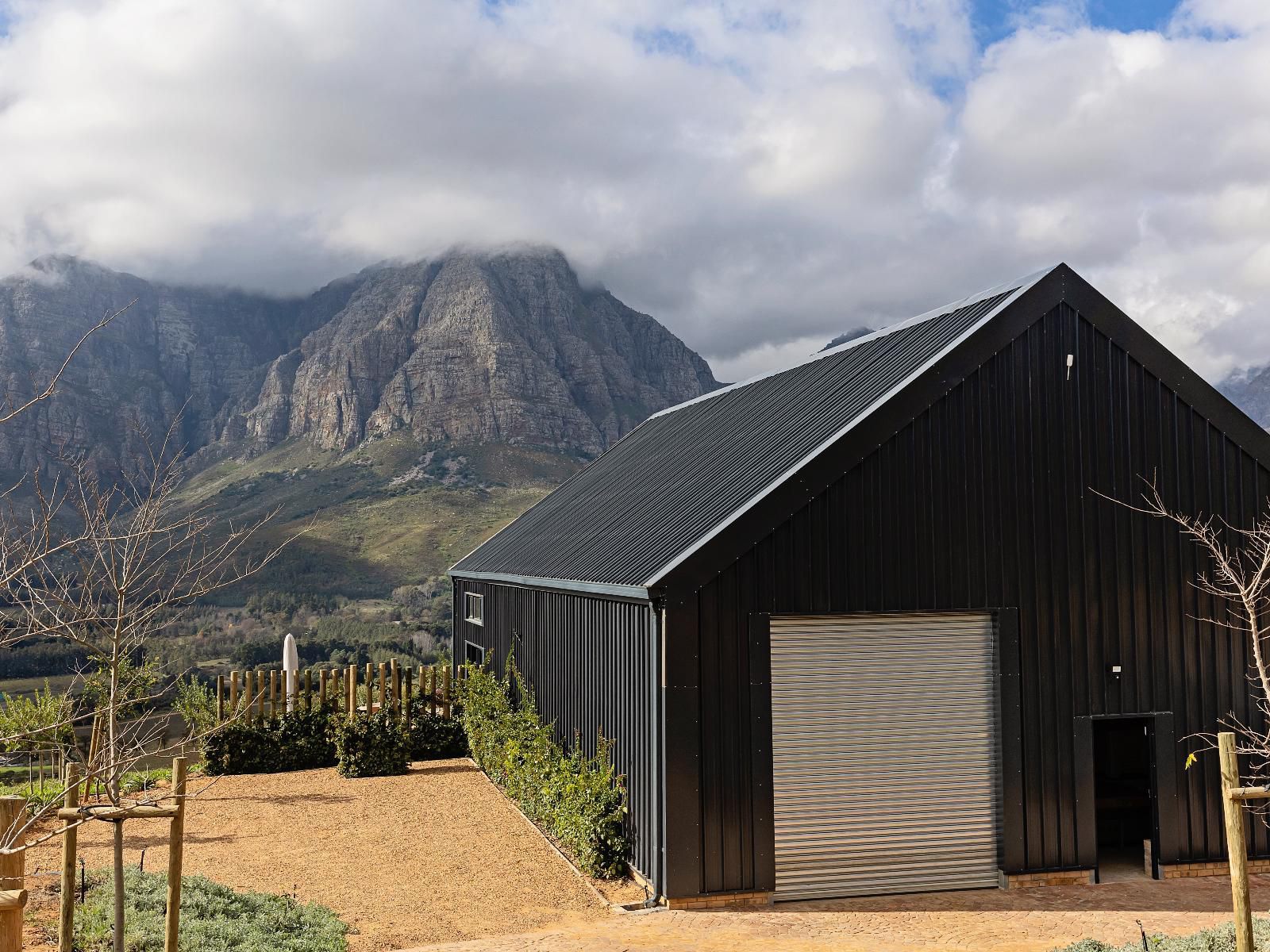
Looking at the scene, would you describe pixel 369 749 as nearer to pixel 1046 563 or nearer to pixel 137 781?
pixel 137 781

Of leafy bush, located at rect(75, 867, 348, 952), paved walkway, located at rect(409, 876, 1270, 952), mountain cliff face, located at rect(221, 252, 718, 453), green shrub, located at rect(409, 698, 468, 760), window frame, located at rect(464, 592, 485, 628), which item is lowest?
paved walkway, located at rect(409, 876, 1270, 952)

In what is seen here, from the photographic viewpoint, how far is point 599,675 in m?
11.5

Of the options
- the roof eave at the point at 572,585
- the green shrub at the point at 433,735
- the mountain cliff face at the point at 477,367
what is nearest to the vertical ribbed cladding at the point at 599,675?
the roof eave at the point at 572,585

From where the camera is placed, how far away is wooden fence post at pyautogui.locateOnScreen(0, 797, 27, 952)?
6124 millimetres

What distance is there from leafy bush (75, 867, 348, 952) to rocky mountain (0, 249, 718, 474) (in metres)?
66.9

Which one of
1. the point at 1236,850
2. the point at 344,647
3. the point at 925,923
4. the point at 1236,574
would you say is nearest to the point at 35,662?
the point at 344,647

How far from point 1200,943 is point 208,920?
7625 millimetres

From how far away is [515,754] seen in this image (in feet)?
45.9

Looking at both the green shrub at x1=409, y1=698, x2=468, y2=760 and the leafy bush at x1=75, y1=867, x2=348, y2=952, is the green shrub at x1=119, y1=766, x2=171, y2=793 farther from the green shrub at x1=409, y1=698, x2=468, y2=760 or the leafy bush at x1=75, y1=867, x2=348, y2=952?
the leafy bush at x1=75, y1=867, x2=348, y2=952

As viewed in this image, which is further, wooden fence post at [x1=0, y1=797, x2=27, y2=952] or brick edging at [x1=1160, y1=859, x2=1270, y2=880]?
brick edging at [x1=1160, y1=859, x2=1270, y2=880]

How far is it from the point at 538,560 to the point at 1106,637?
7.67 m

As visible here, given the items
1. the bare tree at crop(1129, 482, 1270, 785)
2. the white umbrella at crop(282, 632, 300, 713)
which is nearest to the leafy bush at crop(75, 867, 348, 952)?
the white umbrella at crop(282, 632, 300, 713)

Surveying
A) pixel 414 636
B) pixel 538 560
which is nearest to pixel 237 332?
pixel 414 636

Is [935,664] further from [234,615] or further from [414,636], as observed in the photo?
[234,615]
